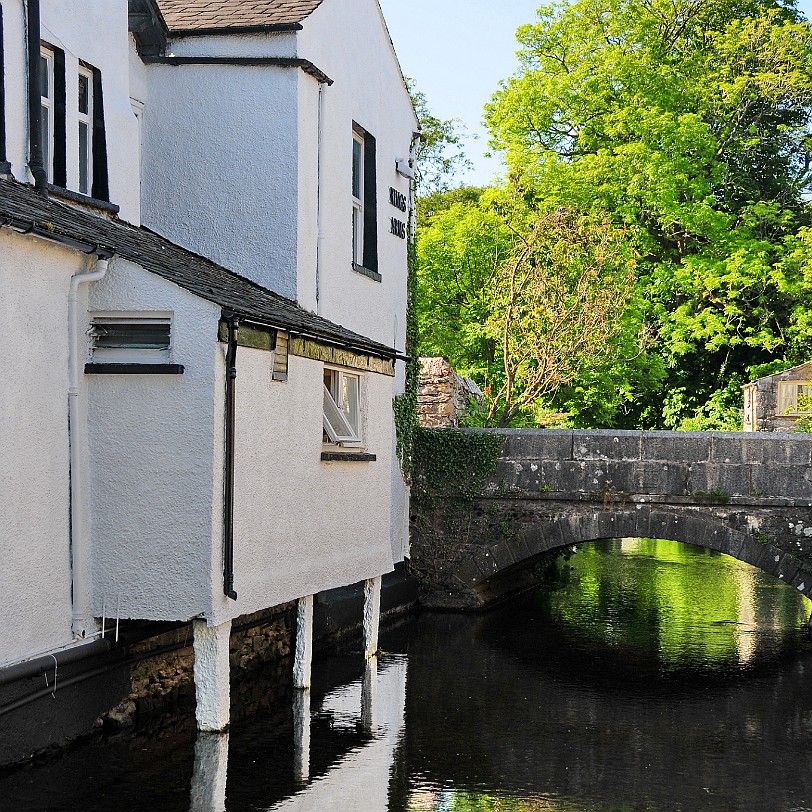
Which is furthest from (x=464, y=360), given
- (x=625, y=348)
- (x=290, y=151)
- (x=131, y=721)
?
(x=131, y=721)

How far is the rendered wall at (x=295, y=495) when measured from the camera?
9625 millimetres

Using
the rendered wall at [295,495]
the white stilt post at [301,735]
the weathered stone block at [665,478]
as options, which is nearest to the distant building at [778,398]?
the weathered stone block at [665,478]

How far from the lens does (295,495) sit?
10.7 m

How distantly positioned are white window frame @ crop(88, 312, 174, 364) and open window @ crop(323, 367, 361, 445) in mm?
2907

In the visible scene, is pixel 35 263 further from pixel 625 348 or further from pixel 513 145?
pixel 513 145

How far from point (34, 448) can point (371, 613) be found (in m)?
5.64

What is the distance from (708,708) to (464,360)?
55.9ft

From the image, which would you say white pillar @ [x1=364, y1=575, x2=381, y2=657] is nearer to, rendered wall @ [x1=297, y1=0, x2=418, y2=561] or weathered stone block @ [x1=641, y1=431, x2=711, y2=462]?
rendered wall @ [x1=297, y1=0, x2=418, y2=561]

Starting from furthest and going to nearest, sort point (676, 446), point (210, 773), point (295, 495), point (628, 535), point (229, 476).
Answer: point (628, 535) → point (676, 446) → point (295, 495) → point (229, 476) → point (210, 773)

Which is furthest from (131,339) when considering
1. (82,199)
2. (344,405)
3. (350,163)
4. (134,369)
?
(350,163)

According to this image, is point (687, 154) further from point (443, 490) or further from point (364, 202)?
point (364, 202)

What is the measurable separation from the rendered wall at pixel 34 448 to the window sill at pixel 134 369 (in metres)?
0.28

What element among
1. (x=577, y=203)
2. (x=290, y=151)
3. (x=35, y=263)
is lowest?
(x=35, y=263)

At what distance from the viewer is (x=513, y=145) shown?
31.6m
